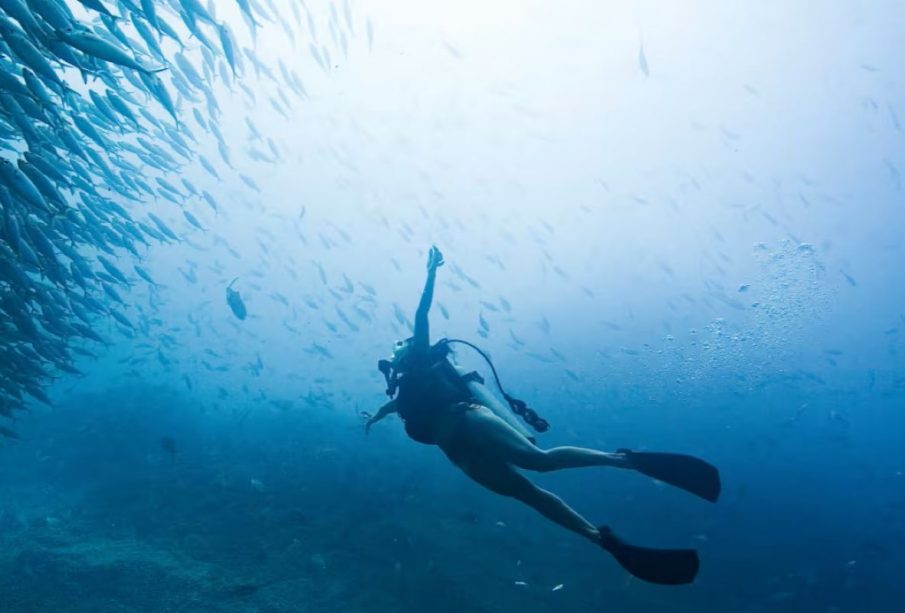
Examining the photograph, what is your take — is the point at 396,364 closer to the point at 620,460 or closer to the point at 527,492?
the point at 527,492

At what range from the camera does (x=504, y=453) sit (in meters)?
4.43

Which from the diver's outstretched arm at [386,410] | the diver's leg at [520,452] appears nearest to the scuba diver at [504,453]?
the diver's leg at [520,452]

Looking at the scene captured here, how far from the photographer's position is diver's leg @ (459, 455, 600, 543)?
4242 millimetres

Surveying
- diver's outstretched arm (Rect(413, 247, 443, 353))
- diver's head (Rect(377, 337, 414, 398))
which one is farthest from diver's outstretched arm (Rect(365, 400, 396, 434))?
diver's outstretched arm (Rect(413, 247, 443, 353))

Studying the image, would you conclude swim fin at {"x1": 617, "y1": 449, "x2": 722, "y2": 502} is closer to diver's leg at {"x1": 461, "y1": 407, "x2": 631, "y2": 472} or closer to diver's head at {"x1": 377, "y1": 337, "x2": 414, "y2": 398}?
diver's leg at {"x1": 461, "y1": 407, "x2": 631, "y2": 472}

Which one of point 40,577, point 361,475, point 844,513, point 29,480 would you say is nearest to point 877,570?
point 844,513

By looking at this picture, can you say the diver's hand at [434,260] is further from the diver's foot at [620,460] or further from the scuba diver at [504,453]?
the diver's foot at [620,460]

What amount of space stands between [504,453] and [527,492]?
40 centimetres

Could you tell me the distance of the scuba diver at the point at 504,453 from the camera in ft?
13.2

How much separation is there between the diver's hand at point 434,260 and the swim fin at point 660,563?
338 centimetres

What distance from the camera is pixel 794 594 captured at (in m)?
13.2

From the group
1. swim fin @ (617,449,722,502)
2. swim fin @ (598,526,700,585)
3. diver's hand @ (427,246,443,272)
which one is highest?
diver's hand @ (427,246,443,272)

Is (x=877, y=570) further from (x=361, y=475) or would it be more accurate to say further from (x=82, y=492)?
(x=82, y=492)

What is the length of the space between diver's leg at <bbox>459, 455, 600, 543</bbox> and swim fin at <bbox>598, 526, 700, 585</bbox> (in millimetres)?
279
